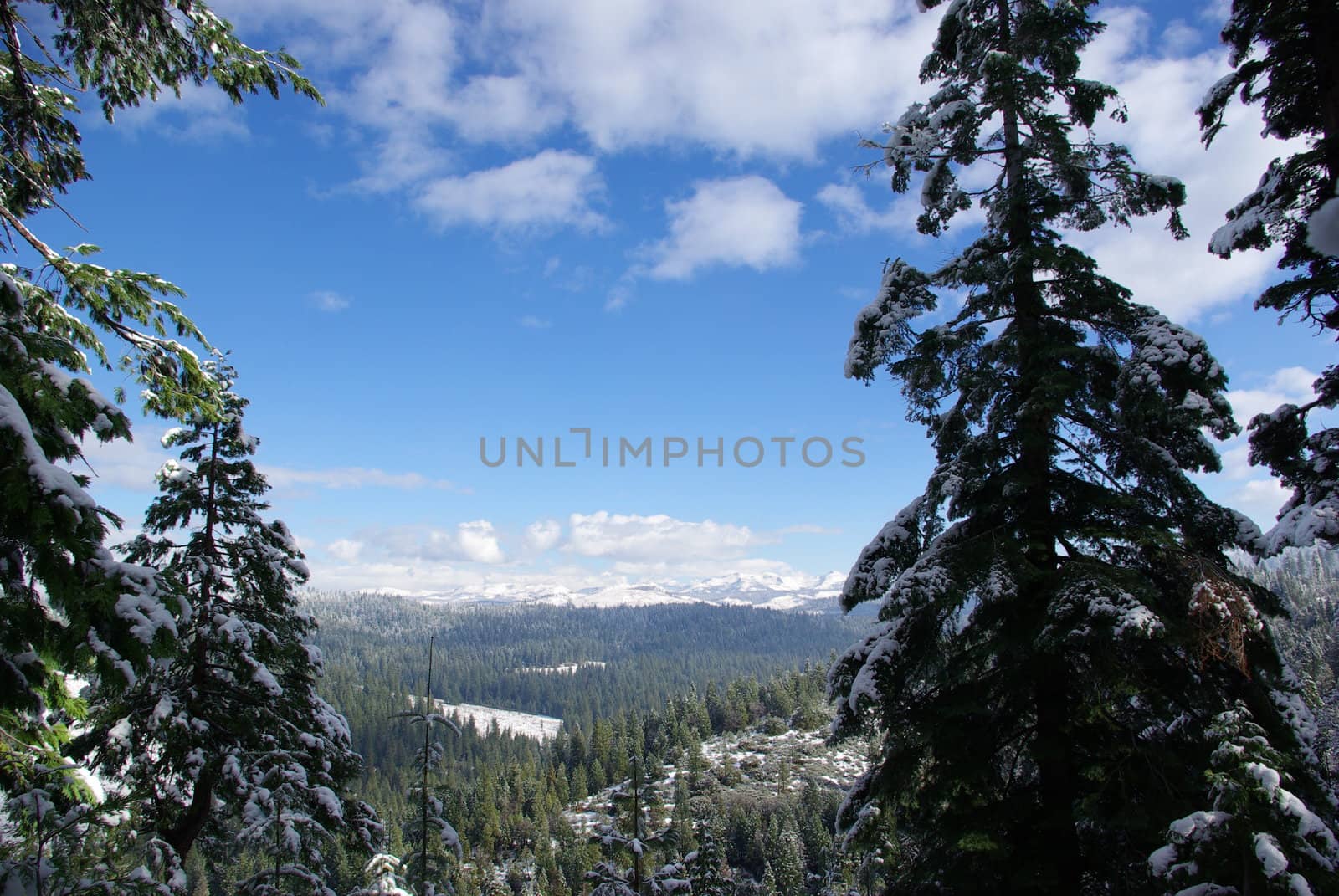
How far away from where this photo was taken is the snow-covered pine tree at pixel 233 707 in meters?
10.1

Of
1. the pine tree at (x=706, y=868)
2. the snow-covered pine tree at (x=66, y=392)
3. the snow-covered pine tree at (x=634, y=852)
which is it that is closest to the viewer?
the snow-covered pine tree at (x=66, y=392)

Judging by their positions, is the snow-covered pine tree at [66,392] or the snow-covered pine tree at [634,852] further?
the snow-covered pine tree at [634,852]

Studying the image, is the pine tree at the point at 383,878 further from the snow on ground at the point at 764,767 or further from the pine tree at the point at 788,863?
the snow on ground at the point at 764,767

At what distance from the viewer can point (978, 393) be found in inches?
329

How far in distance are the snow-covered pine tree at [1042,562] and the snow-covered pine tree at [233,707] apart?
8693mm

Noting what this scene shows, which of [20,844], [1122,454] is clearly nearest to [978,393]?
[1122,454]

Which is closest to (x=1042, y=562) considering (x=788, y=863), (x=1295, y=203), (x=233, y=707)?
(x=1295, y=203)

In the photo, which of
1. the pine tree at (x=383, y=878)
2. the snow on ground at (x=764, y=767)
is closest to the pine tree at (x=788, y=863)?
the snow on ground at (x=764, y=767)

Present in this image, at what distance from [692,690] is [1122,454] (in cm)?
13392

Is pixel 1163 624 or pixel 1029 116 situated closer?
pixel 1163 624

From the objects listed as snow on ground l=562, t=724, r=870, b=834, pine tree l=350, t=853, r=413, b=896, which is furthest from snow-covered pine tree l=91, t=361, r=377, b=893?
snow on ground l=562, t=724, r=870, b=834

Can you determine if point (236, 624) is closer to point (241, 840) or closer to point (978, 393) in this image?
point (241, 840)

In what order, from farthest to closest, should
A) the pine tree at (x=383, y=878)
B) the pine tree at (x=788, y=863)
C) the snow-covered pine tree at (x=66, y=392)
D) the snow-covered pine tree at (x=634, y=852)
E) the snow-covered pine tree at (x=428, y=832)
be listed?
Answer: the pine tree at (x=788, y=863), the snow-covered pine tree at (x=634, y=852), the snow-covered pine tree at (x=428, y=832), the pine tree at (x=383, y=878), the snow-covered pine tree at (x=66, y=392)

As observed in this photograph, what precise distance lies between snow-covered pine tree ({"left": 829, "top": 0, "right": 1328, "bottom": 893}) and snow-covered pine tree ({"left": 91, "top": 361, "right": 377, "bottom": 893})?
8.69m
